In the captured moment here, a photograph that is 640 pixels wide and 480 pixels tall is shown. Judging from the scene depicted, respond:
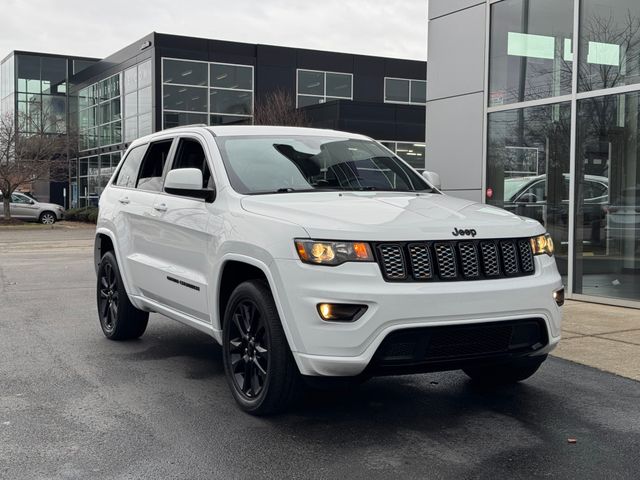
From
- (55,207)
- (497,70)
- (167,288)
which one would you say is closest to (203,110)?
(55,207)

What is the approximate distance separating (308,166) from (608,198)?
228 inches

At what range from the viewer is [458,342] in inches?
167

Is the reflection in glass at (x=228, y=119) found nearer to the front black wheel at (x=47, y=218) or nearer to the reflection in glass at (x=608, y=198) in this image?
the front black wheel at (x=47, y=218)

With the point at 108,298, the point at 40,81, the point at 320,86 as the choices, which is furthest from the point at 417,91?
the point at 108,298

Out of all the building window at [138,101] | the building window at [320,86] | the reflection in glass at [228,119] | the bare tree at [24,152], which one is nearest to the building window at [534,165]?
the reflection in glass at [228,119]

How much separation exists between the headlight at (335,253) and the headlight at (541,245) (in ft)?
4.02

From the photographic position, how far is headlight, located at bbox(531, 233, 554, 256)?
4.72 m

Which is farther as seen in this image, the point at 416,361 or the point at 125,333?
the point at 125,333

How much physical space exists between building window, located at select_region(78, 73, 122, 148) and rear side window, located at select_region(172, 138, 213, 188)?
109 feet

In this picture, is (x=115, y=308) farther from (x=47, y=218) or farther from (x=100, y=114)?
(x=100, y=114)

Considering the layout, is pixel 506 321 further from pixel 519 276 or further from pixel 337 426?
pixel 337 426

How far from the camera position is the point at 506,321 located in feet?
14.2

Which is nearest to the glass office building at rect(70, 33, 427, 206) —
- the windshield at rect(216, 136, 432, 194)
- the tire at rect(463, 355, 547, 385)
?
the windshield at rect(216, 136, 432, 194)

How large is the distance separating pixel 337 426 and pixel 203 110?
31058 mm
